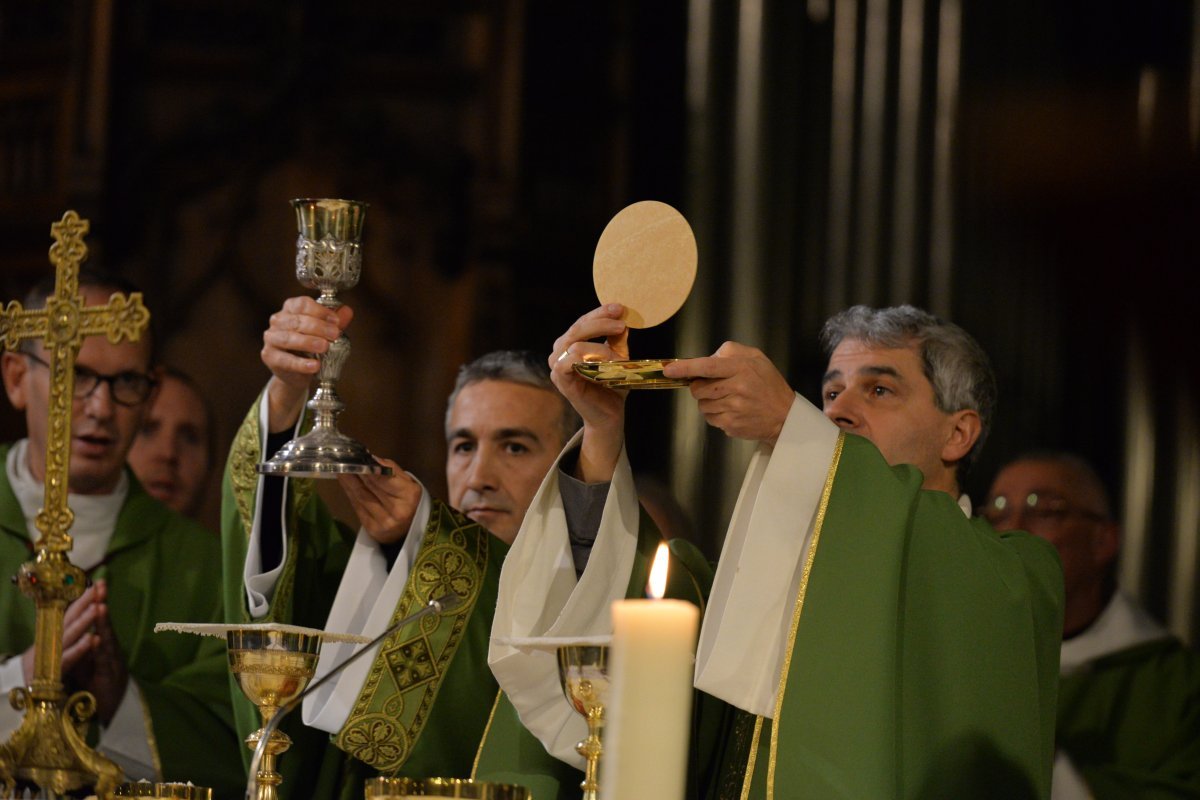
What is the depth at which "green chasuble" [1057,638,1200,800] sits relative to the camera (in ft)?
17.9

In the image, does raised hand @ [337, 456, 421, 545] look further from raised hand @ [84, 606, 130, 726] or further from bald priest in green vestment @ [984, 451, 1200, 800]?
bald priest in green vestment @ [984, 451, 1200, 800]

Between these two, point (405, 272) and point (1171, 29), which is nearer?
point (1171, 29)

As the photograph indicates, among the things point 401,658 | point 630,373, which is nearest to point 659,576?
point 630,373

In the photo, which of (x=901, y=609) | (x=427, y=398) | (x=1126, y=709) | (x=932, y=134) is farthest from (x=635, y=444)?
(x=901, y=609)

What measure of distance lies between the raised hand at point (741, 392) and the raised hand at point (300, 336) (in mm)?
864

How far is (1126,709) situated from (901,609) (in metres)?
2.68

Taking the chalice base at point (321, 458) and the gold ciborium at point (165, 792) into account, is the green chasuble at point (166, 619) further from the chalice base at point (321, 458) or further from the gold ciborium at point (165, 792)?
the gold ciborium at point (165, 792)

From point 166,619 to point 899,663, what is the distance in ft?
9.56

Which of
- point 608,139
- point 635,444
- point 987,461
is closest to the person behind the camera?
point 987,461

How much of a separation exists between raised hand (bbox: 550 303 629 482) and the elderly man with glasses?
6.12ft

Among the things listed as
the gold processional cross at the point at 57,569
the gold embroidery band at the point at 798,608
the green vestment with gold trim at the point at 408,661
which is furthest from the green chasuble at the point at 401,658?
the gold embroidery band at the point at 798,608

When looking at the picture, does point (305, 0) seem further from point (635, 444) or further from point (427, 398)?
point (635, 444)

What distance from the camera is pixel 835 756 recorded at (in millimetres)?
3088

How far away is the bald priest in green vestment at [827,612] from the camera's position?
311 cm
